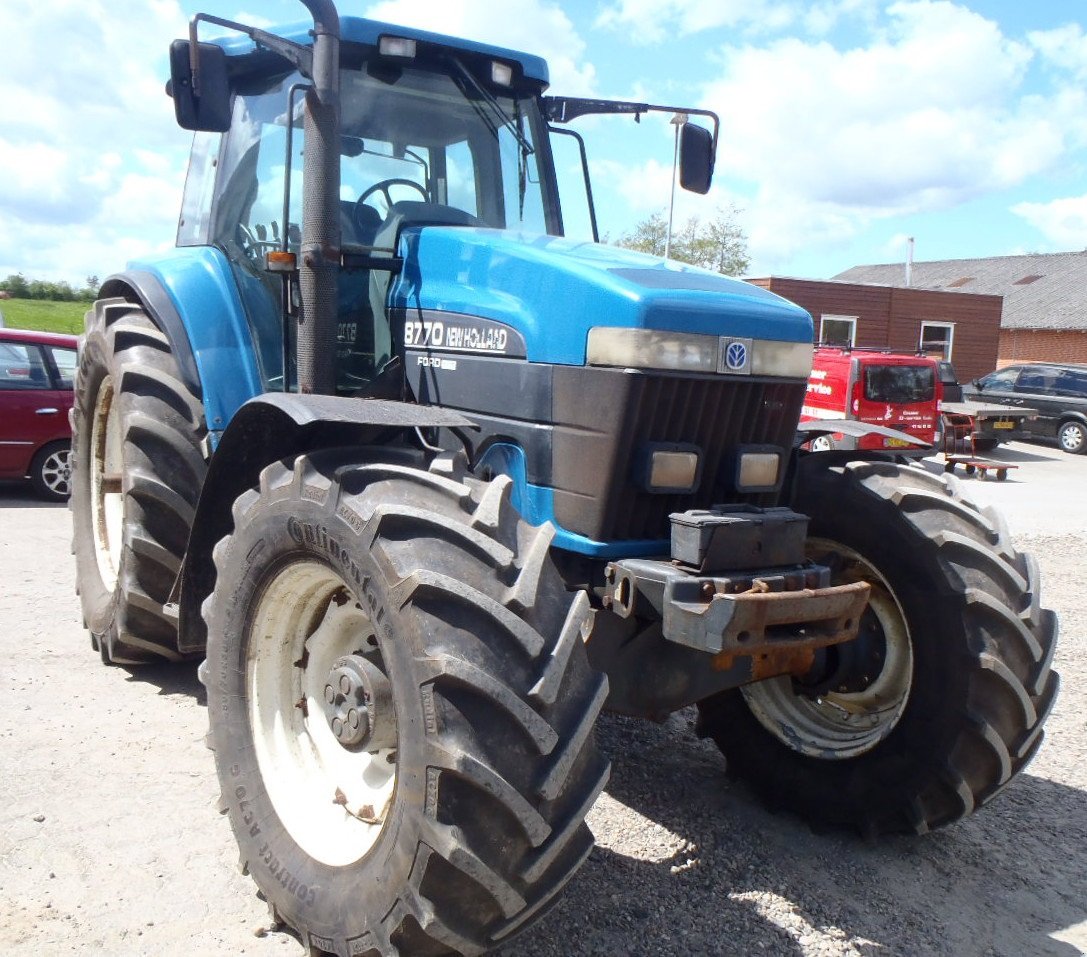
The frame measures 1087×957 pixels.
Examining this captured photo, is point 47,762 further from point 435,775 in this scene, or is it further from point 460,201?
point 460,201

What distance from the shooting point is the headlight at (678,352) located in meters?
2.95

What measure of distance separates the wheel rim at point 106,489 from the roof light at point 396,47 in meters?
2.36

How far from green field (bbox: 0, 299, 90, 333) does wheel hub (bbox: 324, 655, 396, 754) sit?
83.8ft

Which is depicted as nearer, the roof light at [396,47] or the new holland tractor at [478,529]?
the new holland tractor at [478,529]

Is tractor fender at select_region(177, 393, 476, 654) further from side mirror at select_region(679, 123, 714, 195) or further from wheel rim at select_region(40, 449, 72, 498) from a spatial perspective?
wheel rim at select_region(40, 449, 72, 498)

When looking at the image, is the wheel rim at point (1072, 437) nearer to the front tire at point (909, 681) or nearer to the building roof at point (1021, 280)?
the building roof at point (1021, 280)

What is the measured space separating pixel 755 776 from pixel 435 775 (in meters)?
1.92

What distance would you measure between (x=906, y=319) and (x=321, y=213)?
1101 inches

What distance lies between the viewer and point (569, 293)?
308cm

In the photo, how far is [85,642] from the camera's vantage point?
207 inches

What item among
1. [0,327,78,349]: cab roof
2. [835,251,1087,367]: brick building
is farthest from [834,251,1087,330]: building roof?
[0,327,78,349]: cab roof

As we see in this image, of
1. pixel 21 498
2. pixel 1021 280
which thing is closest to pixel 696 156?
pixel 21 498

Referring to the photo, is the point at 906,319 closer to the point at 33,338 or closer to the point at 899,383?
the point at 899,383

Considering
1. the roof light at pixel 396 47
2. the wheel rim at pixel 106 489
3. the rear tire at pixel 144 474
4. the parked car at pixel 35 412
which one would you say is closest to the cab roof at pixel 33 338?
the parked car at pixel 35 412
